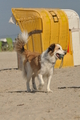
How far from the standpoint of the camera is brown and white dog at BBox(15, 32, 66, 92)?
9.23 metres

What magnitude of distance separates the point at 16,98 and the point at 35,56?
69.3 inches

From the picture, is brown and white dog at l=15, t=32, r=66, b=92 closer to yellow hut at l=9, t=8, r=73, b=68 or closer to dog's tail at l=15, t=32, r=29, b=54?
dog's tail at l=15, t=32, r=29, b=54

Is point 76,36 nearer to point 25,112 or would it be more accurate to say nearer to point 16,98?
point 16,98

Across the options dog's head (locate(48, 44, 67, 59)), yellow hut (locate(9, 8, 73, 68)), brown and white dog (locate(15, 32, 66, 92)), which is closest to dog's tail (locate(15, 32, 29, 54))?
brown and white dog (locate(15, 32, 66, 92))

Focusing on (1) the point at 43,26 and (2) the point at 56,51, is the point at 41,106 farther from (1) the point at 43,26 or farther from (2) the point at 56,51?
(1) the point at 43,26

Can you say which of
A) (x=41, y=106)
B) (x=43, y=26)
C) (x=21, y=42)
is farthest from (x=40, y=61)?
(x=43, y=26)

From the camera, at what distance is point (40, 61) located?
9.41 metres

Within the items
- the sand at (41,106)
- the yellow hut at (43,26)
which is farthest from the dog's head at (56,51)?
the yellow hut at (43,26)

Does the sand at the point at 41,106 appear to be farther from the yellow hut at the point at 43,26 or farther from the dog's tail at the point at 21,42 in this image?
the yellow hut at the point at 43,26

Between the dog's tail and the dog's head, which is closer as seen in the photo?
the dog's head

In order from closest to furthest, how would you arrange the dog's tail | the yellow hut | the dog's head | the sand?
the sand
the dog's head
the dog's tail
the yellow hut

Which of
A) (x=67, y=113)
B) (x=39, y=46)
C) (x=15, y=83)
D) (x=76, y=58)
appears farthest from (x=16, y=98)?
(x=76, y=58)

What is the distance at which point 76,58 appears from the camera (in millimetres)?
18047

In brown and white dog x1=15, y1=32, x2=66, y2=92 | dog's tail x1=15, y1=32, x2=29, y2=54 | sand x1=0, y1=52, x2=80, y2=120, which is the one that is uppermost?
dog's tail x1=15, y1=32, x2=29, y2=54
